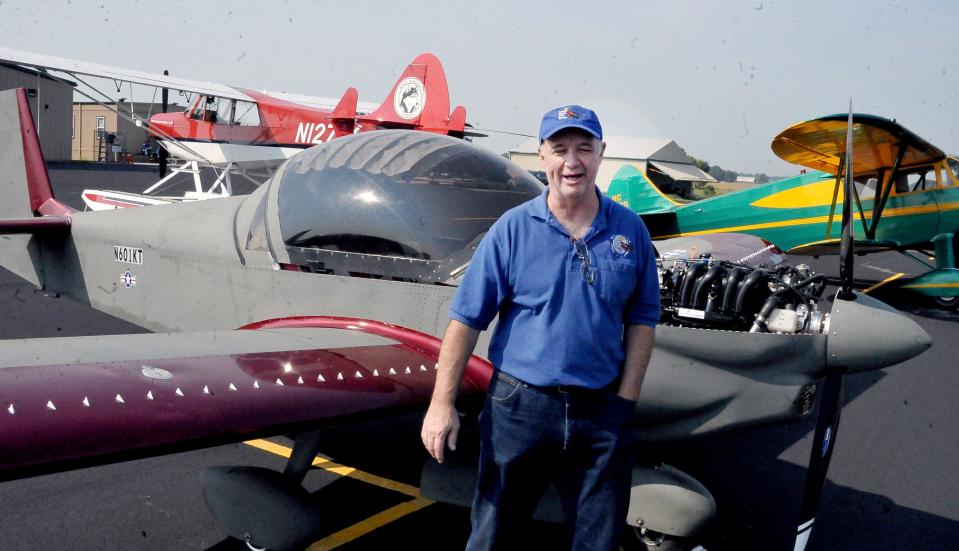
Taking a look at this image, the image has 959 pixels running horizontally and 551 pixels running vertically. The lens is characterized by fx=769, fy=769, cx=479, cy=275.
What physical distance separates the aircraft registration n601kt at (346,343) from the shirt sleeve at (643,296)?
0.79ft

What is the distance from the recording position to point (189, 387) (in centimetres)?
248

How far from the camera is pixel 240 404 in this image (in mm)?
2469

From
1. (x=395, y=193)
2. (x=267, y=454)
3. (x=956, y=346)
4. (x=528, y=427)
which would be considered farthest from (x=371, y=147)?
(x=956, y=346)

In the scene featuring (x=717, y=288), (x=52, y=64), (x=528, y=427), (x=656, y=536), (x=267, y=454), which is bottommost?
(x=267, y=454)

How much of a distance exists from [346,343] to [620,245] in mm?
1454

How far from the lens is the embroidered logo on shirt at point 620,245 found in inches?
82.9

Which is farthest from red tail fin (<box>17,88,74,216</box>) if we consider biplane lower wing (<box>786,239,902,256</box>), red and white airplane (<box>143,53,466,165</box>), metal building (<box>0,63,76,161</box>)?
metal building (<box>0,63,76,161</box>)

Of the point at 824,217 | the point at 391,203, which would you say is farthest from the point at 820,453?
the point at 824,217

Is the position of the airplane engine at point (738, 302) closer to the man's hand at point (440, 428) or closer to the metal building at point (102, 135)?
the man's hand at point (440, 428)

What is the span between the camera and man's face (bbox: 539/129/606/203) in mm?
2068

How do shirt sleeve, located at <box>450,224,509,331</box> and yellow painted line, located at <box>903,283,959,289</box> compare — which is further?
yellow painted line, located at <box>903,283,959,289</box>

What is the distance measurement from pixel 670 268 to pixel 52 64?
19.7 m

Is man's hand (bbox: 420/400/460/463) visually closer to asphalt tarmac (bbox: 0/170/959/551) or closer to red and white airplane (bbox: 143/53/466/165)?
asphalt tarmac (bbox: 0/170/959/551)

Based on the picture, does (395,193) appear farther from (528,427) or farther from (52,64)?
(52,64)
